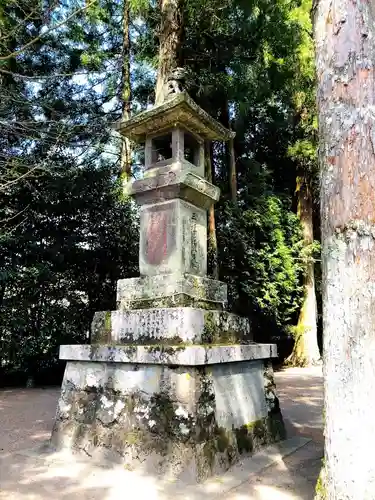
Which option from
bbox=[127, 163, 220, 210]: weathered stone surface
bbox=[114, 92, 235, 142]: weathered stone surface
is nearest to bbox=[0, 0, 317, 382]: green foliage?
bbox=[114, 92, 235, 142]: weathered stone surface

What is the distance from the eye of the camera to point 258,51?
31.6 ft

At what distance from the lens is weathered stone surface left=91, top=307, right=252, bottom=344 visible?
387 centimetres

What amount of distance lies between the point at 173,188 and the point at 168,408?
6.93 ft

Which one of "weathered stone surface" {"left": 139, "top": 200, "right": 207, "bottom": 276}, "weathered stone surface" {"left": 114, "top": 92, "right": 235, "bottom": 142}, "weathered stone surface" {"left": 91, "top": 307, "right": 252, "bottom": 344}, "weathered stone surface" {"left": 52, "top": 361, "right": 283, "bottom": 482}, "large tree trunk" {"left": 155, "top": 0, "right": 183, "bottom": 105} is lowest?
"weathered stone surface" {"left": 52, "top": 361, "right": 283, "bottom": 482}

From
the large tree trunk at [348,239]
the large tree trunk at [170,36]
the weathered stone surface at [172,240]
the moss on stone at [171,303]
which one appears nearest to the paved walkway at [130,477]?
the large tree trunk at [348,239]

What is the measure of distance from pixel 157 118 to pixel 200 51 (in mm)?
6328

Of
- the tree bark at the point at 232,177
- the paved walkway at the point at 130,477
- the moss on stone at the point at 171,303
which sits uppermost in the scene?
the tree bark at the point at 232,177

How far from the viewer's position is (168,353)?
12.0 feet

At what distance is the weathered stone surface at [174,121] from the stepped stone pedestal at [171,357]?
0.01m

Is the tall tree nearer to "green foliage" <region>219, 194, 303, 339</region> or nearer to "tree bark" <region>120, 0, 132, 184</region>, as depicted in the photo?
"green foliage" <region>219, 194, 303, 339</region>

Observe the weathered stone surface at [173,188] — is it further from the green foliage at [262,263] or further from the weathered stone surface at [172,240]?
the green foliage at [262,263]

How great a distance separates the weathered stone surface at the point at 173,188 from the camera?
4355mm

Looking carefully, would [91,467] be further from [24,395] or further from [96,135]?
[96,135]

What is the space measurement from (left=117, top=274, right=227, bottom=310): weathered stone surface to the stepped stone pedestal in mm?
11
